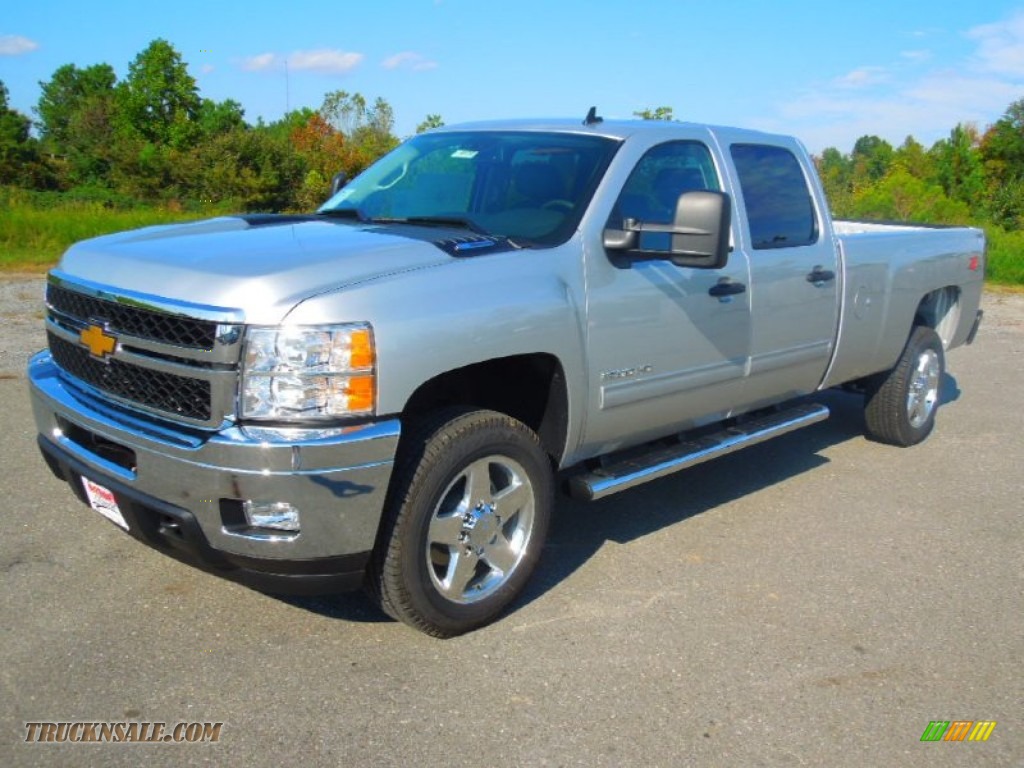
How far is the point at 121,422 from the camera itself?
11.2 feet

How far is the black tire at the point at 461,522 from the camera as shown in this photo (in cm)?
341

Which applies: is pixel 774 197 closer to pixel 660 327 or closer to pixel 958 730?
pixel 660 327

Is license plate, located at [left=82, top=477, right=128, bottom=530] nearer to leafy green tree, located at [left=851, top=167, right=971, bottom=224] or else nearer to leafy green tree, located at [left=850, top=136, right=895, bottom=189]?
leafy green tree, located at [left=851, top=167, right=971, bottom=224]

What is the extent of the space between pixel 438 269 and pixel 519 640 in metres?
1.46

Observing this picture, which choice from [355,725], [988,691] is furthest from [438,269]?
[988,691]

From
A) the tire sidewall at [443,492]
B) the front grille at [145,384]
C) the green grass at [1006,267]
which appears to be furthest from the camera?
the green grass at [1006,267]

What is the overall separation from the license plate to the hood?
0.72 m

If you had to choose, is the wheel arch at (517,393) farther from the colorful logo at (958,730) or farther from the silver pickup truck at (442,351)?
the colorful logo at (958,730)

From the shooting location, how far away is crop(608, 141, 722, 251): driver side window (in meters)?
4.22

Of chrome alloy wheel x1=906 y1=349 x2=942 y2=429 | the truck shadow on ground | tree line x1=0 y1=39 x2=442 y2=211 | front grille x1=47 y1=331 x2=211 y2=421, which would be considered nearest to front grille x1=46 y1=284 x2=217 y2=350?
front grille x1=47 y1=331 x2=211 y2=421

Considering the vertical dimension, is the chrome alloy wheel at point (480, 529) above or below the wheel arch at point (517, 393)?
below

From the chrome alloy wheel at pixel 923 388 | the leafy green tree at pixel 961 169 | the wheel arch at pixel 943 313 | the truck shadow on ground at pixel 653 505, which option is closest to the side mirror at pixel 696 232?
the truck shadow on ground at pixel 653 505

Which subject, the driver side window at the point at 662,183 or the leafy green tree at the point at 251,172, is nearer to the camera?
the driver side window at the point at 662,183

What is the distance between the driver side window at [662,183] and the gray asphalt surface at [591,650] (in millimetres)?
1571
